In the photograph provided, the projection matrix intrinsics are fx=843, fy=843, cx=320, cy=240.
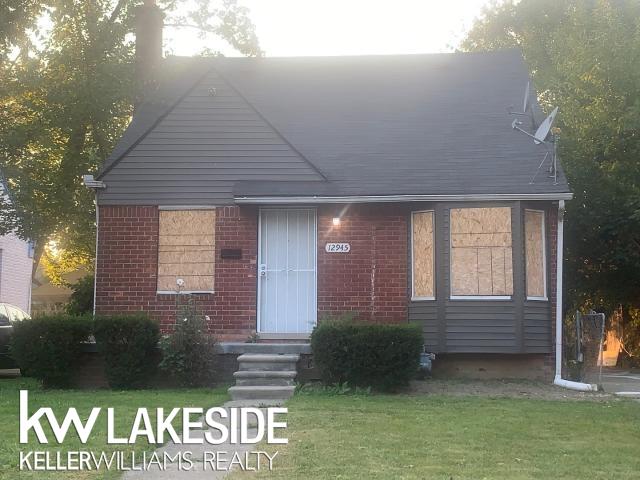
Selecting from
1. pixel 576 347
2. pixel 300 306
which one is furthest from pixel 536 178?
pixel 300 306

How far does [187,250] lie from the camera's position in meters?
14.4

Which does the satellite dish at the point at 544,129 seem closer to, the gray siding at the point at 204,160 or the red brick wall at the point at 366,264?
the red brick wall at the point at 366,264

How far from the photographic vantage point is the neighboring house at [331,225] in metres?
13.4

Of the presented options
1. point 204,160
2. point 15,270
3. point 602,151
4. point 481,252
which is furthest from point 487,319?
point 15,270

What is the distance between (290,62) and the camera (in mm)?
17734

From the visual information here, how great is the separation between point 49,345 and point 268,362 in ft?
10.8

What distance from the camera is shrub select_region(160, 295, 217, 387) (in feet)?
40.6

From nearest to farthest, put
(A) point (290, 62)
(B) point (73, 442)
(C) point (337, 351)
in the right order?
(B) point (73, 442) < (C) point (337, 351) < (A) point (290, 62)

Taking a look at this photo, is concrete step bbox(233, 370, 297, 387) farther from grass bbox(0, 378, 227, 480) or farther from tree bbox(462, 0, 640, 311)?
tree bbox(462, 0, 640, 311)

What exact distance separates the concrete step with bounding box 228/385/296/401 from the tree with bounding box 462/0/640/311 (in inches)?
315

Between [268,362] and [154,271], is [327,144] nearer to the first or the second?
[154,271]

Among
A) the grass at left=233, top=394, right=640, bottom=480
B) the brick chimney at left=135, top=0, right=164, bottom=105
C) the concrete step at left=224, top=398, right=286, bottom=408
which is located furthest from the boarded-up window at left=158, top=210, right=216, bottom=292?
the brick chimney at left=135, top=0, right=164, bottom=105

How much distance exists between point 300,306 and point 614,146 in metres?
8.28

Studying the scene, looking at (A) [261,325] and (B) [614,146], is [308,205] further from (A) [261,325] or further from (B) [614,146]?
(B) [614,146]
